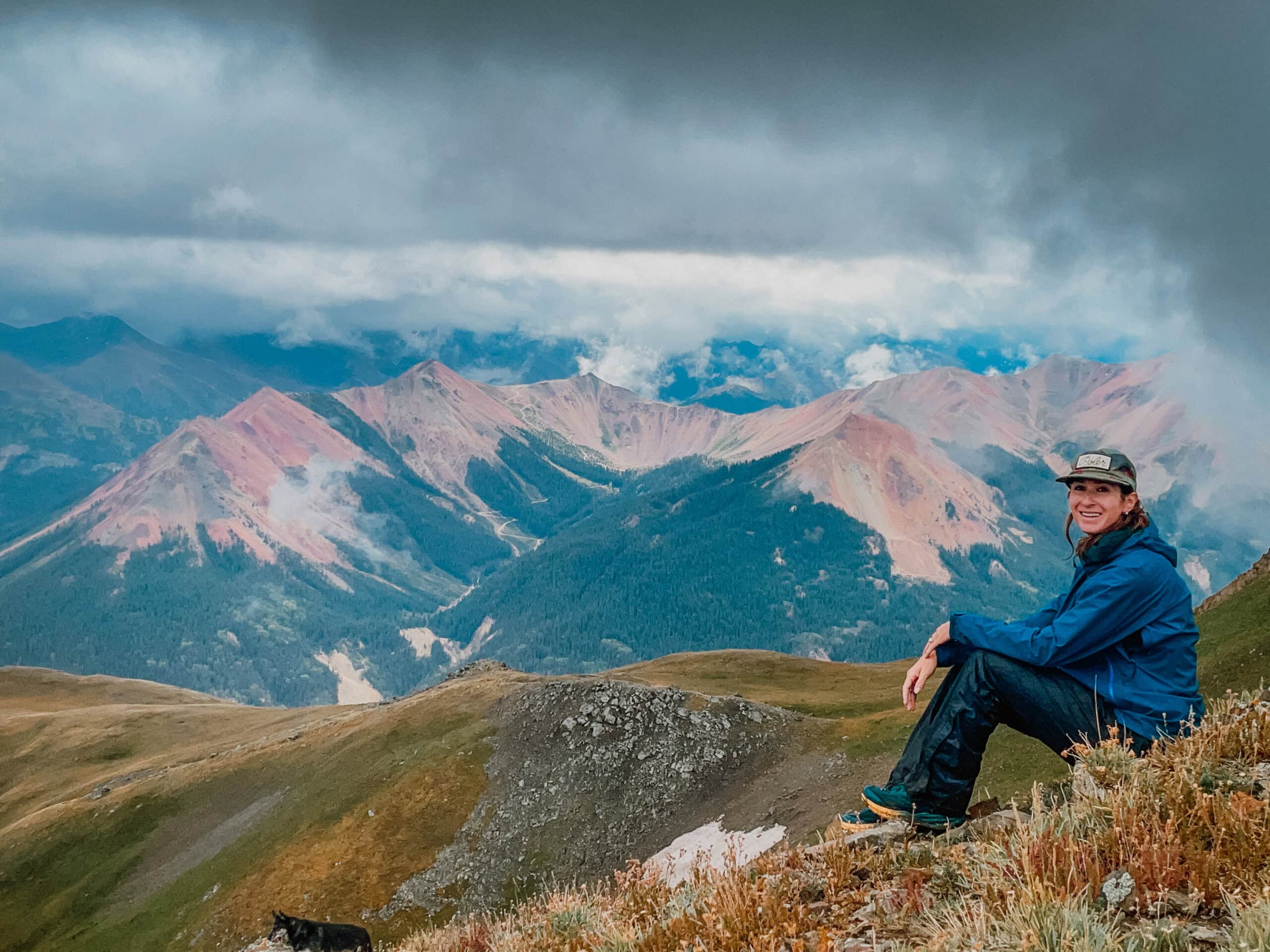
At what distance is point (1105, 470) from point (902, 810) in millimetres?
4994

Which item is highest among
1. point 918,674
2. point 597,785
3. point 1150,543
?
point 1150,543

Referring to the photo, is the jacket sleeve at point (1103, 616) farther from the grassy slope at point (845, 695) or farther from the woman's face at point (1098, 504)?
the grassy slope at point (845, 695)

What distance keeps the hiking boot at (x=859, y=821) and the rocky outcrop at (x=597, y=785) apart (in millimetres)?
36760

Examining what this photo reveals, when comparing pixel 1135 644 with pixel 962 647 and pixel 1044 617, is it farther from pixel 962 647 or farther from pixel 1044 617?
pixel 962 647

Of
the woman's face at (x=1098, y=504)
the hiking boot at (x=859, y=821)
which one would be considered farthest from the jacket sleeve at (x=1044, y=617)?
the hiking boot at (x=859, y=821)

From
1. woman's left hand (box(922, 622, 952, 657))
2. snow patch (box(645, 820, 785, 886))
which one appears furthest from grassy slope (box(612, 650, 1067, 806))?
woman's left hand (box(922, 622, 952, 657))

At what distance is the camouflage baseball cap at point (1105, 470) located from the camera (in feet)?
30.6

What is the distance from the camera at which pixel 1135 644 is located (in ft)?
29.3

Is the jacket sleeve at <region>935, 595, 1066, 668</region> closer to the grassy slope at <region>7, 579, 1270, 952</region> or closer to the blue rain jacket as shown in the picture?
the blue rain jacket

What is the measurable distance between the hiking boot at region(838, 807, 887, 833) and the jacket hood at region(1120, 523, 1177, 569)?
4.60 m

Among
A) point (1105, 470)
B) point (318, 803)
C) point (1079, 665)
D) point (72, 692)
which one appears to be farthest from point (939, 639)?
point (72, 692)

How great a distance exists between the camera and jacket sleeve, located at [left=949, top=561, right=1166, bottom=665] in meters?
8.62

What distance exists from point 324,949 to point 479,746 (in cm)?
2956

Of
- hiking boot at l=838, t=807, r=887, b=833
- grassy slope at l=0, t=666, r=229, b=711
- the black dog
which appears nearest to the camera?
hiking boot at l=838, t=807, r=887, b=833
